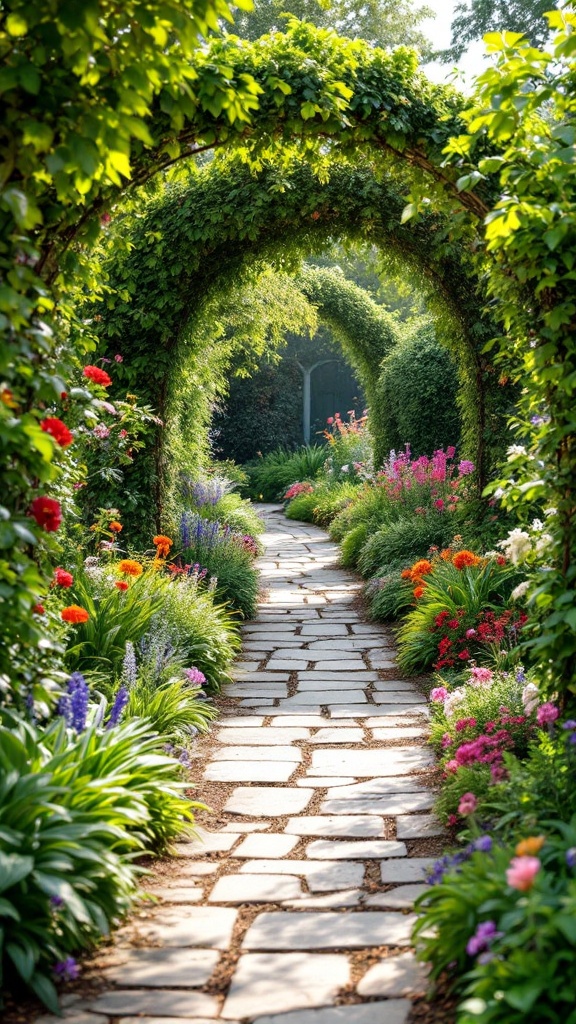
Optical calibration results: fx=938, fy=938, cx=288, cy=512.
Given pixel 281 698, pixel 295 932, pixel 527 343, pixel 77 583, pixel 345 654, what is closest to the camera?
pixel 295 932

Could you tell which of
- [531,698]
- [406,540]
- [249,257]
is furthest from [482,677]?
[249,257]

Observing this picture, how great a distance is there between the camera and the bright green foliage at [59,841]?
2.20m

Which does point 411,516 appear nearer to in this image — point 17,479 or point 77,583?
point 77,583

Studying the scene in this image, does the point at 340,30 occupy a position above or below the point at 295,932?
above

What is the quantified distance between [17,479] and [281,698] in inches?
112

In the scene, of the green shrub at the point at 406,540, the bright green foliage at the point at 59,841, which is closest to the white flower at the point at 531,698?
the bright green foliage at the point at 59,841

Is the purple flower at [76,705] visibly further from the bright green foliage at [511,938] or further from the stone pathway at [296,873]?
the bright green foliage at [511,938]

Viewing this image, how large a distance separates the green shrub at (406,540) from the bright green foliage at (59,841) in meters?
4.68

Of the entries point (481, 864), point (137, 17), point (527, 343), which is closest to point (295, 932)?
point (481, 864)

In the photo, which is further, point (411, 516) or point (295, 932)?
point (411, 516)

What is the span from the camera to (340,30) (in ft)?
72.7

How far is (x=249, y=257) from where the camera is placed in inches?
278

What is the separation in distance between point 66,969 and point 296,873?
0.98 meters

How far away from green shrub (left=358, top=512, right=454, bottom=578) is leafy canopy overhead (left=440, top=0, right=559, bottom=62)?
16372mm
